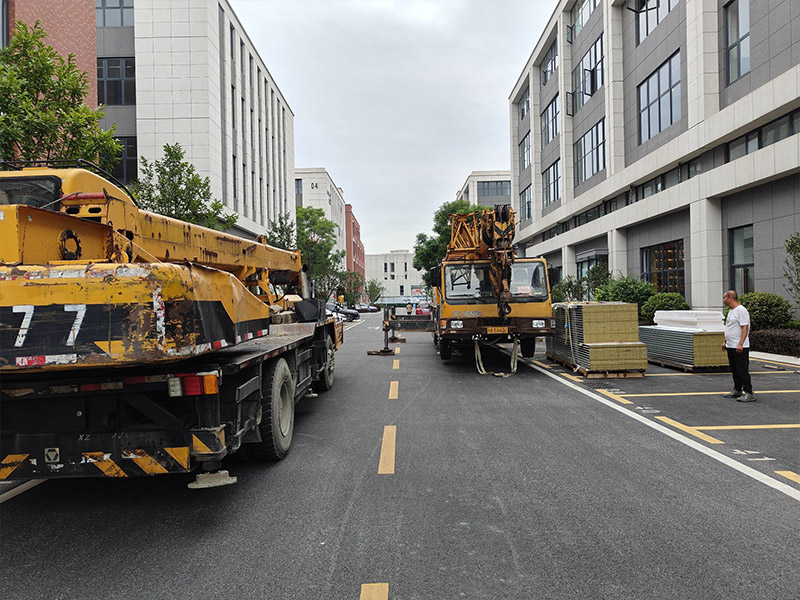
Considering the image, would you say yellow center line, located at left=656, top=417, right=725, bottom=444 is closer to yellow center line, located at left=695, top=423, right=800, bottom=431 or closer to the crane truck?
yellow center line, located at left=695, top=423, right=800, bottom=431

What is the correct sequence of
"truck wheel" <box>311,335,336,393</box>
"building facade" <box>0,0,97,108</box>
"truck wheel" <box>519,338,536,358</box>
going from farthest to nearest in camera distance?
1. "truck wheel" <box>519,338,536,358</box>
2. "building facade" <box>0,0,97,108</box>
3. "truck wheel" <box>311,335,336,393</box>

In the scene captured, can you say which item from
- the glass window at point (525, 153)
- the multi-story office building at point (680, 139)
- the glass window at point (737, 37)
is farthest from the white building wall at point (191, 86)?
the glass window at point (525, 153)

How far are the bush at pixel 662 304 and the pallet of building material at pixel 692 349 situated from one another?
26.0ft

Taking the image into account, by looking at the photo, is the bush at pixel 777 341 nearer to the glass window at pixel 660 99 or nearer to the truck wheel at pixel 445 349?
the truck wheel at pixel 445 349

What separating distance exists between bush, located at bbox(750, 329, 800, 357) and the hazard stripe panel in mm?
14769

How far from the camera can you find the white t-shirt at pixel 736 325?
767 centimetres

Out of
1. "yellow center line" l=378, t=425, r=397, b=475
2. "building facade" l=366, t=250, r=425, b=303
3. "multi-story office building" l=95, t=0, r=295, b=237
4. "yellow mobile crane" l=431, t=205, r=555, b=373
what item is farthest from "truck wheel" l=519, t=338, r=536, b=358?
"building facade" l=366, t=250, r=425, b=303

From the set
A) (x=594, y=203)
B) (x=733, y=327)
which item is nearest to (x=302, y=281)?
(x=733, y=327)

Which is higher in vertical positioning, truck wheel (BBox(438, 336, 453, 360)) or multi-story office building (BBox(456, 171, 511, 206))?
multi-story office building (BBox(456, 171, 511, 206))

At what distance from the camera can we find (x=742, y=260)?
18.1 m

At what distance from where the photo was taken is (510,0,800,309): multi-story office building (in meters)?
15.9

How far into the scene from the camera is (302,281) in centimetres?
940

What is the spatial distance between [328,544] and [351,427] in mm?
3191

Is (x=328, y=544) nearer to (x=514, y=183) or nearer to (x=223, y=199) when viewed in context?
(x=223, y=199)
